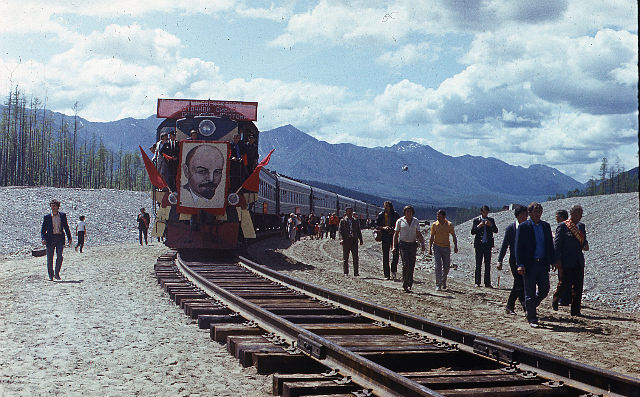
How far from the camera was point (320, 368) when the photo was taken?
19.6 feet

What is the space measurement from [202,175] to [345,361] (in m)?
12.5

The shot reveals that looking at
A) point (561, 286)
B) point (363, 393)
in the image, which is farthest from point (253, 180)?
point (363, 393)

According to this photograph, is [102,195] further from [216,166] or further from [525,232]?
[525,232]

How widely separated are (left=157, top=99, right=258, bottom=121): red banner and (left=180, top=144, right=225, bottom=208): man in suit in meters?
1.91

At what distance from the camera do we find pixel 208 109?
62.5 feet

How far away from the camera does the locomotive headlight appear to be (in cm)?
1808

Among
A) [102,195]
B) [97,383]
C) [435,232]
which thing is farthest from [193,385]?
[102,195]

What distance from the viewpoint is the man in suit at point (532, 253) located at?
9453 millimetres

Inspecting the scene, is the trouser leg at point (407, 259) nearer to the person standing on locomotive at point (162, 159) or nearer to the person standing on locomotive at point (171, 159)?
the person standing on locomotive at point (171, 159)

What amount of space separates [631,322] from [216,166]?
10791mm

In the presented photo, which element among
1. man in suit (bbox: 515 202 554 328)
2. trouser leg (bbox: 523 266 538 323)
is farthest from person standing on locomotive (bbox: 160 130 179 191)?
trouser leg (bbox: 523 266 538 323)

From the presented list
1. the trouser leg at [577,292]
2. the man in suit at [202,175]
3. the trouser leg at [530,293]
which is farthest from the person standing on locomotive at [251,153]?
the trouser leg at [530,293]

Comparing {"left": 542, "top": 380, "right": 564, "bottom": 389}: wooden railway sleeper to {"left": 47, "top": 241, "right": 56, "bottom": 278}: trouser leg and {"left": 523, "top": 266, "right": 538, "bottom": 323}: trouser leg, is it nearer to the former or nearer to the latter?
{"left": 523, "top": 266, "right": 538, "bottom": 323}: trouser leg

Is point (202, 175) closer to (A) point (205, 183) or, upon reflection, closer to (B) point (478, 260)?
(A) point (205, 183)
